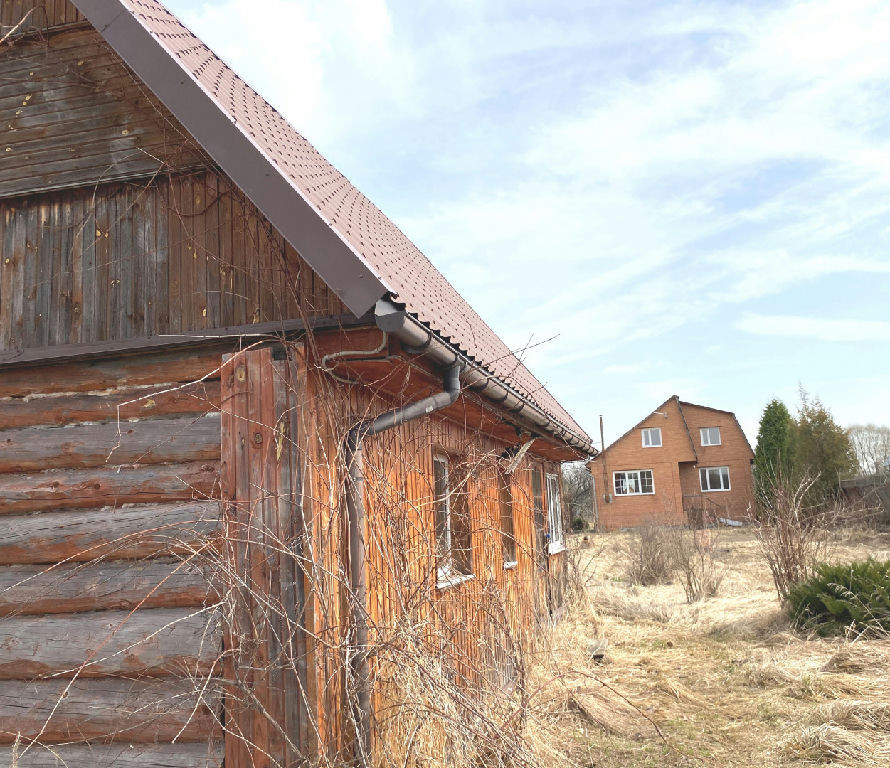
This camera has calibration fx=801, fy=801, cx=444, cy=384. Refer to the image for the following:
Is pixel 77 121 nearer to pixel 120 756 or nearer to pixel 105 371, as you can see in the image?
pixel 105 371

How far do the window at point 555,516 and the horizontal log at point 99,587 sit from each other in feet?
28.1

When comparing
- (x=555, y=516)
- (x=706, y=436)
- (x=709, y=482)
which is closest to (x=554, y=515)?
(x=555, y=516)

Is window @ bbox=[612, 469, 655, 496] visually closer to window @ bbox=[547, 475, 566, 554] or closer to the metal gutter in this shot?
window @ bbox=[547, 475, 566, 554]

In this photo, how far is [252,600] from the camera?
4.39 m

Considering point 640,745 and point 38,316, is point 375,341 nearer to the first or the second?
point 38,316

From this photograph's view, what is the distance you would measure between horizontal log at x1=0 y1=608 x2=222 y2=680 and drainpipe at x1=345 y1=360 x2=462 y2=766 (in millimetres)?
788

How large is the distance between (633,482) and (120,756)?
37781 millimetres

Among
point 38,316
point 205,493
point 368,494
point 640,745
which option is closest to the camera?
point 205,493

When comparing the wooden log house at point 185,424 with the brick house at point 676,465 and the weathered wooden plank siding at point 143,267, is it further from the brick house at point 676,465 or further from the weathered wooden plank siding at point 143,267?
the brick house at point 676,465

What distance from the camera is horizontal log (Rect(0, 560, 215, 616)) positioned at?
15.1ft

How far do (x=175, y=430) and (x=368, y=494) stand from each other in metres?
1.23

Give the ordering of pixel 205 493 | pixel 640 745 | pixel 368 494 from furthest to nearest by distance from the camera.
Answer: pixel 640 745, pixel 368 494, pixel 205 493

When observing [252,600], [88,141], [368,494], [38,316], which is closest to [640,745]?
[368,494]

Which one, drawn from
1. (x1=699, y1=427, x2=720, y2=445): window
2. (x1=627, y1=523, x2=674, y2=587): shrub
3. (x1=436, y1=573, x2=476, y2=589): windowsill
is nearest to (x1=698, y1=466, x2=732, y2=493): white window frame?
(x1=699, y1=427, x2=720, y2=445): window
